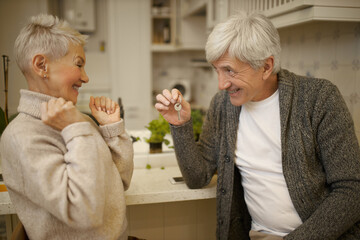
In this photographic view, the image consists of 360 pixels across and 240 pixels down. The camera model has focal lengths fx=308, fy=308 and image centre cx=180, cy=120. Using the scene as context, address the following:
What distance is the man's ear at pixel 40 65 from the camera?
91 centimetres

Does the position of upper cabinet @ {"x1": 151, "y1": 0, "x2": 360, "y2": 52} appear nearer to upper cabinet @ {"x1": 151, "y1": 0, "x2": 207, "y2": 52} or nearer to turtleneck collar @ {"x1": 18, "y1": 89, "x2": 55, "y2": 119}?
upper cabinet @ {"x1": 151, "y1": 0, "x2": 207, "y2": 52}

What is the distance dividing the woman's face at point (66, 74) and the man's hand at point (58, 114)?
0.07 m

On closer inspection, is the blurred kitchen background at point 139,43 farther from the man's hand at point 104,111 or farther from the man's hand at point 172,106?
the man's hand at point 104,111

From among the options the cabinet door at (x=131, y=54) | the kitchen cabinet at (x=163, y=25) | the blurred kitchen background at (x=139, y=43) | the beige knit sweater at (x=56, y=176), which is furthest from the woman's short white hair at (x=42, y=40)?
the kitchen cabinet at (x=163, y=25)

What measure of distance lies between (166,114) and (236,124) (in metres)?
0.29

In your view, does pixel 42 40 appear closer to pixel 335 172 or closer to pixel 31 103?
A: pixel 31 103

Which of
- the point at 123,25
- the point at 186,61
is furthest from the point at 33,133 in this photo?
the point at 186,61

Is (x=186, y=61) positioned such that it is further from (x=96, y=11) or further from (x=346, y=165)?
(x=346, y=165)

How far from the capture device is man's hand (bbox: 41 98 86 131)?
88 cm

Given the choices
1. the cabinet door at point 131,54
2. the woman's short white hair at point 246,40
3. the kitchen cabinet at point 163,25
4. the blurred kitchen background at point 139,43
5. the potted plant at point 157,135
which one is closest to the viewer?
the woman's short white hair at point 246,40

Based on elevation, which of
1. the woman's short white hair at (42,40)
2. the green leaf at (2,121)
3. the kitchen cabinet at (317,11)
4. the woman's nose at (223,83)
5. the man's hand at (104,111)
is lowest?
the green leaf at (2,121)

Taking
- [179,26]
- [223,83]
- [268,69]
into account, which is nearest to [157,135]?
[223,83]

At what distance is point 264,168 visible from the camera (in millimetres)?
1152

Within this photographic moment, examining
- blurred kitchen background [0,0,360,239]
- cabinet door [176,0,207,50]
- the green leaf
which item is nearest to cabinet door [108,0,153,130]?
blurred kitchen background [0,0,360,239]
